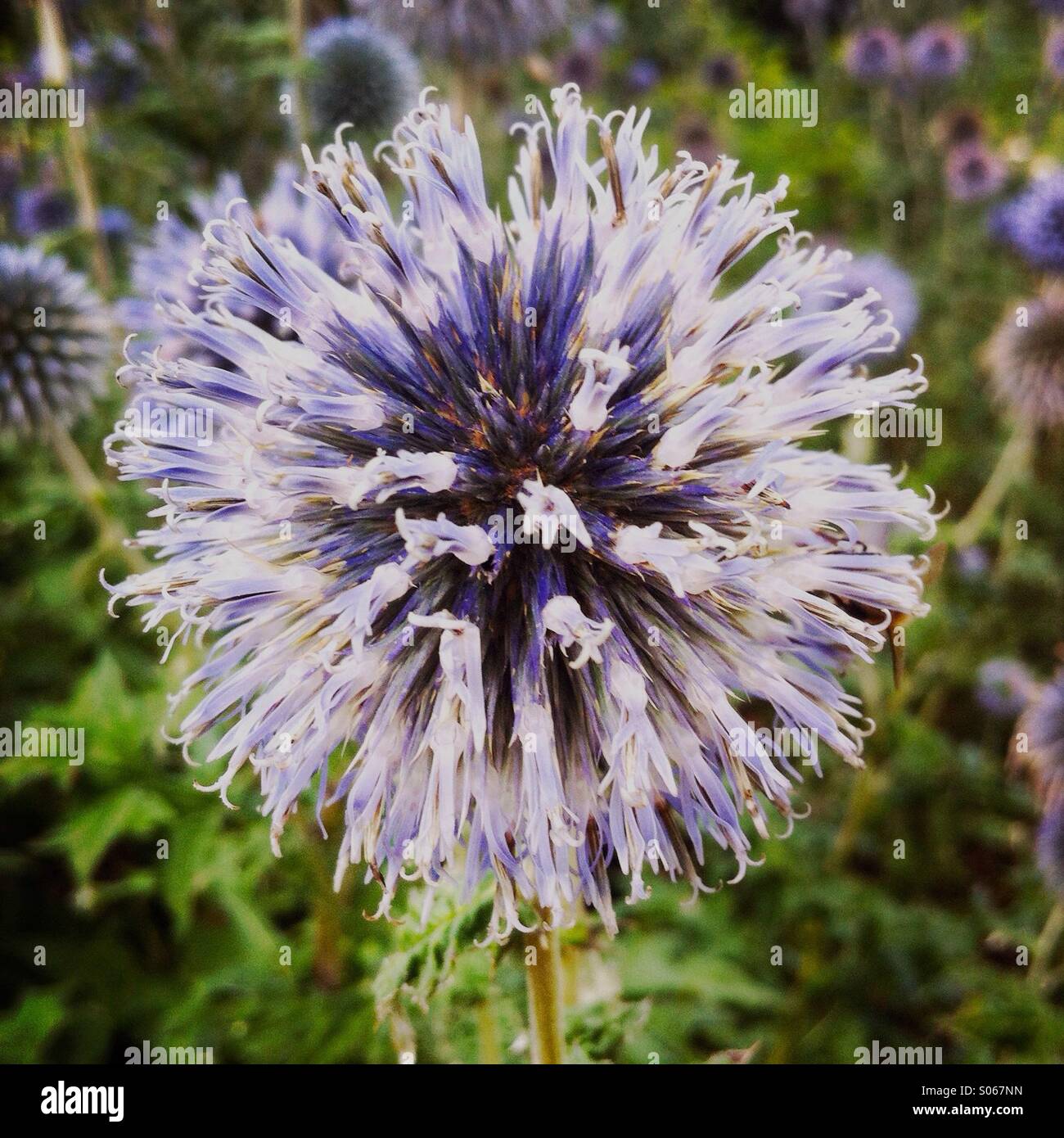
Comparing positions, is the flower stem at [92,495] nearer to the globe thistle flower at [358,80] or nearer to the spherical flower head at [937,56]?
the globe thistle flower at [358,80]

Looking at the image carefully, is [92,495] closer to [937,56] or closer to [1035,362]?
[1035,362]

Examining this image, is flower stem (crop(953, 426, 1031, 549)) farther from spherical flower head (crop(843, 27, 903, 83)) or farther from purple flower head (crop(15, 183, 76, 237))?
purple flower head (crop(15, 183, 76, 237))

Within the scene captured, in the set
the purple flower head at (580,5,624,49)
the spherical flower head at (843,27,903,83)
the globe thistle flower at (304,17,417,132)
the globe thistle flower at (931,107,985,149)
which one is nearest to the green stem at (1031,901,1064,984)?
the globe thistle flower at (304,17,417,132)

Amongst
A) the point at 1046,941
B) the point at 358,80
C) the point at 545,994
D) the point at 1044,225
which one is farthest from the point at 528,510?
the point at 1044,225

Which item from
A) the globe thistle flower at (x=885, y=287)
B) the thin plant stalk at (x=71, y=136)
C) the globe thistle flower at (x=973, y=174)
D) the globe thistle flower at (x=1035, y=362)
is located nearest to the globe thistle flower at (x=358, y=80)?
the thin plant stalk at (x=71, y=136)

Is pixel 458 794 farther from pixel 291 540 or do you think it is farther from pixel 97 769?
pixel 97 769

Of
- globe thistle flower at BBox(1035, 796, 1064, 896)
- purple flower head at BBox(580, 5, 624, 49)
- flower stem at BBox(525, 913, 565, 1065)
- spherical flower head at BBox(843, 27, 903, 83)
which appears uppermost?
purple flower head at BBox(580, 5, 624, 49)
